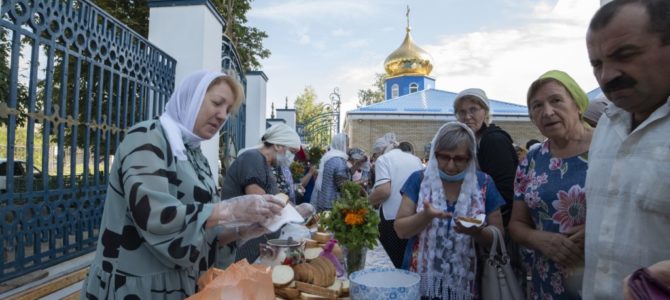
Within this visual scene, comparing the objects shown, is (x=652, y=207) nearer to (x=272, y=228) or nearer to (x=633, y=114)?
(x=633, y=114)

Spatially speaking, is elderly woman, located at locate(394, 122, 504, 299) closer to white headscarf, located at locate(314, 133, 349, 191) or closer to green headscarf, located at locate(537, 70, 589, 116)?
green headscarf, located at locate(537, 70, 589, 116)

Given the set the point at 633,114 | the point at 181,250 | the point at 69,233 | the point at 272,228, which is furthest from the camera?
the point at 69,233

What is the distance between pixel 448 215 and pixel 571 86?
780 mm

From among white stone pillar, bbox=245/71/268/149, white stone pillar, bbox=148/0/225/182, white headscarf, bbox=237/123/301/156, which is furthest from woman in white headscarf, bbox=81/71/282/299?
white stone pillar, bbox=245/71/268/149

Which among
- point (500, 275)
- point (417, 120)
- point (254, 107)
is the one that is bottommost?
point (500, 275)

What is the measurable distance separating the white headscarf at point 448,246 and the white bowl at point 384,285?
319 mm

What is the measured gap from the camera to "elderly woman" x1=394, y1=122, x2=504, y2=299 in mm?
1874

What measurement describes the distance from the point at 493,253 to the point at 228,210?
1.19 meters

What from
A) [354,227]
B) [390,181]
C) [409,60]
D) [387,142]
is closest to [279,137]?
[390,181]

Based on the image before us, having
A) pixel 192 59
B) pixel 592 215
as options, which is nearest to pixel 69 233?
pixel 192 59

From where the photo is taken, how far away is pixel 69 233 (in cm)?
253

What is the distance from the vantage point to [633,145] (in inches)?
43.3

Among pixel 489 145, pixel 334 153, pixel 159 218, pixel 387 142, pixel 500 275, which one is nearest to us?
pixel 159 218

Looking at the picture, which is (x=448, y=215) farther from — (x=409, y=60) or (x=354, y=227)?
(x=409, y=60)
